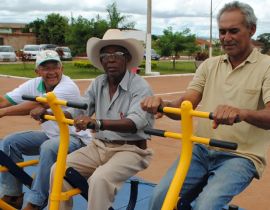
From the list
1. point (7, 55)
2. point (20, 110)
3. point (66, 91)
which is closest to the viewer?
point (20, 110)

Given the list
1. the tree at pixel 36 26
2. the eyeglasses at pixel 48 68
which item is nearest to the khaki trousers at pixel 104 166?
the eyeglasses at pixel 48 68

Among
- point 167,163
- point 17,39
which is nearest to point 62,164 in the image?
point 167,163

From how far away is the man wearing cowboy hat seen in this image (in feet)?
9.35

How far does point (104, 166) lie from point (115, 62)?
0.71 metres

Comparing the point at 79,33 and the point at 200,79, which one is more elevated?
the point at 79,33

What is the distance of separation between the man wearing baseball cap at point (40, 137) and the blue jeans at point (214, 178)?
993mm

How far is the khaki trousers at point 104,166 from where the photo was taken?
2.72 meters

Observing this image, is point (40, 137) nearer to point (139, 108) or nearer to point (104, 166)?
point (104, 166)

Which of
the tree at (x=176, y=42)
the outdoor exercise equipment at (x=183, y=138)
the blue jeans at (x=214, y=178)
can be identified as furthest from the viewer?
the tree at (x=176, y=42)

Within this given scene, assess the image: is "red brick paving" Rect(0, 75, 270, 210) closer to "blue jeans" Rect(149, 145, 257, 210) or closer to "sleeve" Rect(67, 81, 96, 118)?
"blue jeans" Rect(149, 145, 257, 210)

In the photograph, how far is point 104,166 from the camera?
2.85 metres

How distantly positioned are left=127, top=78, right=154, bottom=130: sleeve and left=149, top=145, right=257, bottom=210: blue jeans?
1.18 feet

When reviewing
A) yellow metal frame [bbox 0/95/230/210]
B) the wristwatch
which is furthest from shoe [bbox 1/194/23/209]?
the wristwatch

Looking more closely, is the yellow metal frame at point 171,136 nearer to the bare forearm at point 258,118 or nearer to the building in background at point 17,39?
the bare forearm at point 258,118
